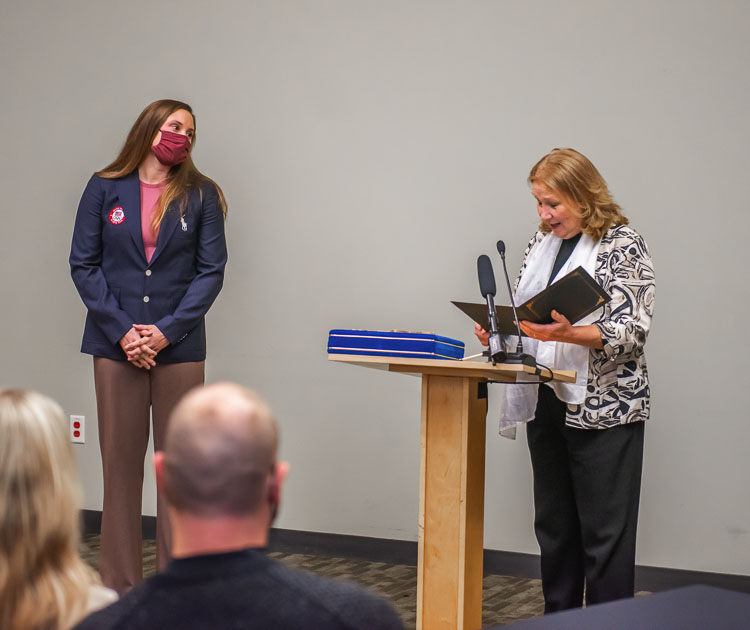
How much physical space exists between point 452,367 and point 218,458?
4.79ft

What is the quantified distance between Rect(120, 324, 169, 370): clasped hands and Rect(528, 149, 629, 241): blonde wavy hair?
1389mm

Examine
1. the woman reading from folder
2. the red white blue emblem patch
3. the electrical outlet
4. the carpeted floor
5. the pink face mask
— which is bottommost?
the carpeted floor

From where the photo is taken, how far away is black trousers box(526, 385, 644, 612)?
2.58 metres

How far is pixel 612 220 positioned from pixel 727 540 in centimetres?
158

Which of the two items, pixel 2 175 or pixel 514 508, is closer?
pixel 514 508

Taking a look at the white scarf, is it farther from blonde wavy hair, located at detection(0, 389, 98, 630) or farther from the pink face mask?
blonde wavy hair, located at detection(0, 389, 98, 630)

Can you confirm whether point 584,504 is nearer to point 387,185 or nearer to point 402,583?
point 402,583

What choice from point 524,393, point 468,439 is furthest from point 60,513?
point 524,393

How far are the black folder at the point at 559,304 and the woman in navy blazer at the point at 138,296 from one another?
1185 mm

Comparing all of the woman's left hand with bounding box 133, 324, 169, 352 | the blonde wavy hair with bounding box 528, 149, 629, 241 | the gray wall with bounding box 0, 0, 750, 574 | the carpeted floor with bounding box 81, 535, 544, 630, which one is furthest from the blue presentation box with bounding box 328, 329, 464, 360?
the gray wall with bounding box 0, 0, 750, 574

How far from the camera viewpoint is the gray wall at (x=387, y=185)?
11.6ft

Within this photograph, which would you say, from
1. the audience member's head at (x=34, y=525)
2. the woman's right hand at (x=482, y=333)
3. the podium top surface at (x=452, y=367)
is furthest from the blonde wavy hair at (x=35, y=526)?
the woman's right hand at (x=482, y=333)

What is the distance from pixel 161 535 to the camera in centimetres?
311

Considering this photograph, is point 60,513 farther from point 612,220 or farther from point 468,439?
point 612,220
